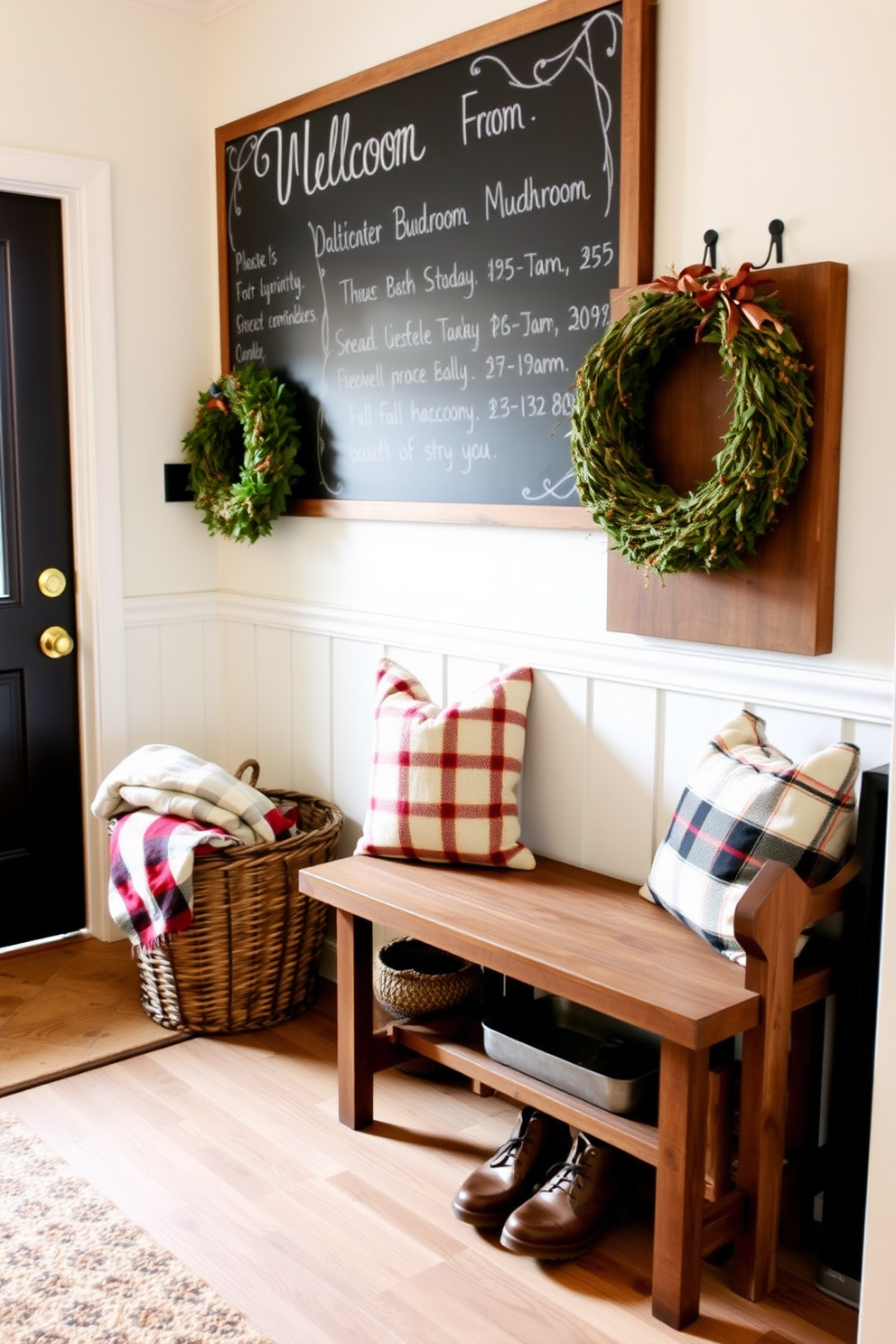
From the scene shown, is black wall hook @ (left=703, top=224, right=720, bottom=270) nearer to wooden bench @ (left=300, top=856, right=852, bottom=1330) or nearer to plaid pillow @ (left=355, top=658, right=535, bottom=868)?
plaid pillow @ (left=355, top=658, right=535, bottom=868)

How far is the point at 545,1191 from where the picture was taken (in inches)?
84.6

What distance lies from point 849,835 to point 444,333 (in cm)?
137

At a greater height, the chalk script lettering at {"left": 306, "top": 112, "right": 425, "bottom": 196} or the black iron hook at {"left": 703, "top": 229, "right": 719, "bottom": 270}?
the chalk script lettering at {"left": 306, "top": 112, "right": 425, "bottom": 196}

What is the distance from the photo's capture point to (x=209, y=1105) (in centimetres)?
260

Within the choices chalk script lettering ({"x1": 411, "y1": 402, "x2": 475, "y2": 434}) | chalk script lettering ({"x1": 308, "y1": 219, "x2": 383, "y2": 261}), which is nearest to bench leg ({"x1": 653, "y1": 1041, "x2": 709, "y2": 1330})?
chalk script lettering ({"x1": 411, "y1": 402, "x2": 475, "y2": 434})

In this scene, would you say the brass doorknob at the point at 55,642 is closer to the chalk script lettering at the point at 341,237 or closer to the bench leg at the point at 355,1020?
the chalk script lettering at the point at 341,237

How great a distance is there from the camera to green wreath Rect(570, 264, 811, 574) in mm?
2000

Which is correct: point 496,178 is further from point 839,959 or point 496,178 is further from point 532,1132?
point 532,1132

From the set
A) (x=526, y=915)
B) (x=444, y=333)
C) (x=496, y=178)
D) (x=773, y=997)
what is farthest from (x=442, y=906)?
(x=496, y=178)

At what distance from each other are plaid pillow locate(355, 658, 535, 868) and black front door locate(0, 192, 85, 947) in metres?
1.17

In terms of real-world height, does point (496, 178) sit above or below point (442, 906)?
above

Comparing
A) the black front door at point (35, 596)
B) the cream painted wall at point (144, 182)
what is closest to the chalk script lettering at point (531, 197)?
the cream painted wall at point (144, 182)

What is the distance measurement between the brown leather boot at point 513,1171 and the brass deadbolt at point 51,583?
1847 mm

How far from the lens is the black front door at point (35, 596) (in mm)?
3215
